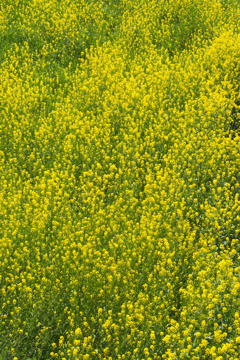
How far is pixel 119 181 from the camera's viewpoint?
21.0ft

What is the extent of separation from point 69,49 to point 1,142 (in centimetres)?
345

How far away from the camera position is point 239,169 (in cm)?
648

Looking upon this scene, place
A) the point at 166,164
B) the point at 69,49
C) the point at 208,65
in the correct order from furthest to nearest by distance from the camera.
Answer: the point at 69,49 < the point at 208,65 < the point at 166,164

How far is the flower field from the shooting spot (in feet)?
14.5

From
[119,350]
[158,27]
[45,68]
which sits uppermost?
[158,27]

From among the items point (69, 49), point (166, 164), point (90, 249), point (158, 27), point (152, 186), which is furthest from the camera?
point (158, 27)

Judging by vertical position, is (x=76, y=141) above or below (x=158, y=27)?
below

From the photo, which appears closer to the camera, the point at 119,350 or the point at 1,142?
the point at 119,350

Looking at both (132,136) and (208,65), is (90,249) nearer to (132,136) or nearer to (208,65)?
(132,136)

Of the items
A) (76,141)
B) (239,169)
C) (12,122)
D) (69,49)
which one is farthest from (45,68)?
(239,169)

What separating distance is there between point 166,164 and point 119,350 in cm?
298

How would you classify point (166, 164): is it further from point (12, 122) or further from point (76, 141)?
point (12, 122)

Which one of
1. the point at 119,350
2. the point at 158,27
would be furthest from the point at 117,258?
the point at 158,27

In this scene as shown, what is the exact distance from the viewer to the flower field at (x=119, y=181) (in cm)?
443
